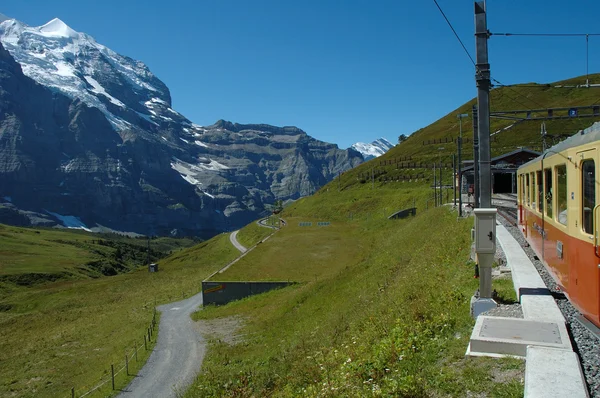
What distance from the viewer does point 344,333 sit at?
55.1 ft

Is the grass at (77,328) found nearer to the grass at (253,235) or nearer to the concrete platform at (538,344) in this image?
the grass at (253,235)

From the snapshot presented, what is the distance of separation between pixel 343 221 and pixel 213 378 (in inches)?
2689

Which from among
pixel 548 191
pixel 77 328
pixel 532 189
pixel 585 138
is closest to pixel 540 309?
pixel 585 138

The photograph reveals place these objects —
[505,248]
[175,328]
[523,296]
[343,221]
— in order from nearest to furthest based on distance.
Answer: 1. [523,296]
2. [505,248]
3. [175,328]
4. [343,221]

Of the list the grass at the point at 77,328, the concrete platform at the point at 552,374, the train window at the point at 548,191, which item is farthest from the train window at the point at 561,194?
the grass at the point at 77,328

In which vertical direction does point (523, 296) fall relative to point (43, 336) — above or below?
above

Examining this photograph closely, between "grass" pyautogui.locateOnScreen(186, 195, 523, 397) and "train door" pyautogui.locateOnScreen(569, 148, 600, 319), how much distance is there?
2.26 meters

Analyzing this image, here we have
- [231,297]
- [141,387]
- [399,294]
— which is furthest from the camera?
[231,297]

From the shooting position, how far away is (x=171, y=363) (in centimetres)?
2686

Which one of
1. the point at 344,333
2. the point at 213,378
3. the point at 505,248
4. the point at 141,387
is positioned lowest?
the point at 141,387

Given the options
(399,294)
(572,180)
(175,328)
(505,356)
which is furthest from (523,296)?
(175,328)

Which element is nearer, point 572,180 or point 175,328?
point 572,180

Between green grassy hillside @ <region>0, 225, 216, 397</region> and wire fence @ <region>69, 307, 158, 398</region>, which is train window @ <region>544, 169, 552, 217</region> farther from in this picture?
green grassy hillside @ <region>0, 225, 216, 397</region>

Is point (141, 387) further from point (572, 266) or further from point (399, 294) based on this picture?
point (572, 266)
